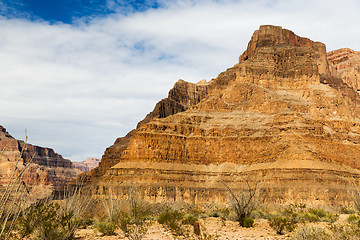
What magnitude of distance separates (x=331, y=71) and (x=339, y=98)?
7349 centimetres

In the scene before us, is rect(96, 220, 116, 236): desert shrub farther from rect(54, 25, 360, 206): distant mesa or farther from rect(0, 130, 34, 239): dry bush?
rect(54, 25, 360, 206): distant mesa

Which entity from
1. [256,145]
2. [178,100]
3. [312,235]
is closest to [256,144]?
[256,145]

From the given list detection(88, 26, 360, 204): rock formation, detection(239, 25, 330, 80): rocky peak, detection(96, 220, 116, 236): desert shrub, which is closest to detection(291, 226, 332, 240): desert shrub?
detection(96, 220, 116, 236): desert shrub

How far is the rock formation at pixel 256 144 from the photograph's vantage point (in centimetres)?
8806

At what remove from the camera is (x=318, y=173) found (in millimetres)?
85312

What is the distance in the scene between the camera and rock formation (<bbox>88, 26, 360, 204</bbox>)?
88.1m

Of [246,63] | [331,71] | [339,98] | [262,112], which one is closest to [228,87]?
[246,63]

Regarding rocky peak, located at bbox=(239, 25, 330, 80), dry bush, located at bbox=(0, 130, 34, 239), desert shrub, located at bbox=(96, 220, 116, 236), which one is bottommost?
desert shrub, located at bbox=(96, 220, 116, 236)

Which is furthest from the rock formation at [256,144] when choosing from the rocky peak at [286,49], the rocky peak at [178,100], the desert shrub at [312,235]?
the desert shrub at [312,235]

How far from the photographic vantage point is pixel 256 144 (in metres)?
108

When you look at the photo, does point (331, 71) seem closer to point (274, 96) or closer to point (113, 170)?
point (274, 96)

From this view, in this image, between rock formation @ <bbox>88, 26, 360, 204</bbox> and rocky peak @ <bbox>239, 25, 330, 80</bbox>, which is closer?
rock formation @ <bbox>88, 26, 360, 204</bbox>

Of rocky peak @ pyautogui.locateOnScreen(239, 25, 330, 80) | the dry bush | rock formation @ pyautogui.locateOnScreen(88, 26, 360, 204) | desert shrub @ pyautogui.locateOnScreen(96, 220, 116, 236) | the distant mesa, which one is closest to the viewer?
the dry bush

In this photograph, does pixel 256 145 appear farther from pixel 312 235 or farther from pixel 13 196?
pixel 13 196
